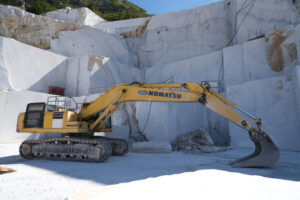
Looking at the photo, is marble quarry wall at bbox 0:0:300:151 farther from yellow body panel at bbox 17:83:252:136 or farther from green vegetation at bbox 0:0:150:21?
green vegetation at bbox 0:0:150:21

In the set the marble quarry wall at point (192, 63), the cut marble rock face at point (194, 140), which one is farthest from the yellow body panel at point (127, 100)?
the marble quarry wall at point (192, 63)

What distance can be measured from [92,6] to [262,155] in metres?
58.2

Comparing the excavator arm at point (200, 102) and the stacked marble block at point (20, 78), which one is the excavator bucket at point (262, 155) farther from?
the stacked marble block at point (20, 78)

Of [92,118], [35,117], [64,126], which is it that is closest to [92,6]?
[92,118]

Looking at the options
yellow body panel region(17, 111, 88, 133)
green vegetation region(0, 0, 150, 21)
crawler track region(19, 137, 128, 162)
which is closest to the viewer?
crawler track region(19, 137, 128, 162)

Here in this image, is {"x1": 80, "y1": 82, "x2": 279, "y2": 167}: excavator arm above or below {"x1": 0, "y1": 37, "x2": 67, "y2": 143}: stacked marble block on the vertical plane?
below

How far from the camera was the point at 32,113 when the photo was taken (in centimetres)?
675

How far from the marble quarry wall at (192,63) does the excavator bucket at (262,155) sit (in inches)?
206

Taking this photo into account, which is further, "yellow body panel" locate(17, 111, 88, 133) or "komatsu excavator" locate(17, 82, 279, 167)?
"yellow body panel" locate(17, 111, 88, 133)

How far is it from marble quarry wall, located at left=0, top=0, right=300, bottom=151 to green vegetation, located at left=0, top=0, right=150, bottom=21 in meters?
12.6

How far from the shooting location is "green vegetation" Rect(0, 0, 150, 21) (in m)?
41.2

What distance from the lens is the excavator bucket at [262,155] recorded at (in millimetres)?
5129

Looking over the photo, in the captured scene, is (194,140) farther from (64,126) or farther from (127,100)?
(64,126)

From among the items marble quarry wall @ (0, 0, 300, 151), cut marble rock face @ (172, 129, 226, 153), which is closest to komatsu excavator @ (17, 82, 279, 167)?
cut marble rock face @ (172, 129, 226, 153)
